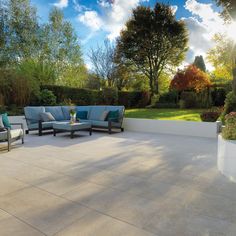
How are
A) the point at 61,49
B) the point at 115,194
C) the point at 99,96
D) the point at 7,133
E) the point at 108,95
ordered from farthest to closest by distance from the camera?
the point at 61,49
the point at 108,95
the point at 99,96
the point at 7,133
the point at 115,194

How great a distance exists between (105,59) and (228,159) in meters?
17.0

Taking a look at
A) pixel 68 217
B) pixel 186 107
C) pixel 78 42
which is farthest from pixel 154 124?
pixel 78 42

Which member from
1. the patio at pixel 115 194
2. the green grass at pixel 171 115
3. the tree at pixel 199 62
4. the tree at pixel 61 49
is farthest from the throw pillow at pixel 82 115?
the tree at pixel 199 62

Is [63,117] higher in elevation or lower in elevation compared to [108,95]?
lower

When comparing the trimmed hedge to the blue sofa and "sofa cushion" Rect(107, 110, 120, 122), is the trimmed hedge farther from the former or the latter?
"sofa cushion" Rect(107, 110, 120, 122)

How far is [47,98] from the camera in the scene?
10250mm

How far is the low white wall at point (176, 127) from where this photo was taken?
6.63m

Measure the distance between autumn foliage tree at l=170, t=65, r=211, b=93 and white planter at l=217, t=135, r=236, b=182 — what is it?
37.7 feet

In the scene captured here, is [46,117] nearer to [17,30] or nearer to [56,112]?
[56,112]

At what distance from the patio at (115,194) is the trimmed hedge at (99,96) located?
266 inches

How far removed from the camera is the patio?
1992 millimetres

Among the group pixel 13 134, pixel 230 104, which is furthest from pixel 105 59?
pixel 13 134

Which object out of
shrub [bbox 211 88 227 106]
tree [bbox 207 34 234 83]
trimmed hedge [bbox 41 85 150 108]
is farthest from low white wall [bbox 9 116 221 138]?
shrub [bbox 211 88 227 106]

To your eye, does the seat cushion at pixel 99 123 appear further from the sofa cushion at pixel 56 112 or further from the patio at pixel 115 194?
the patio at pixel 115 194
